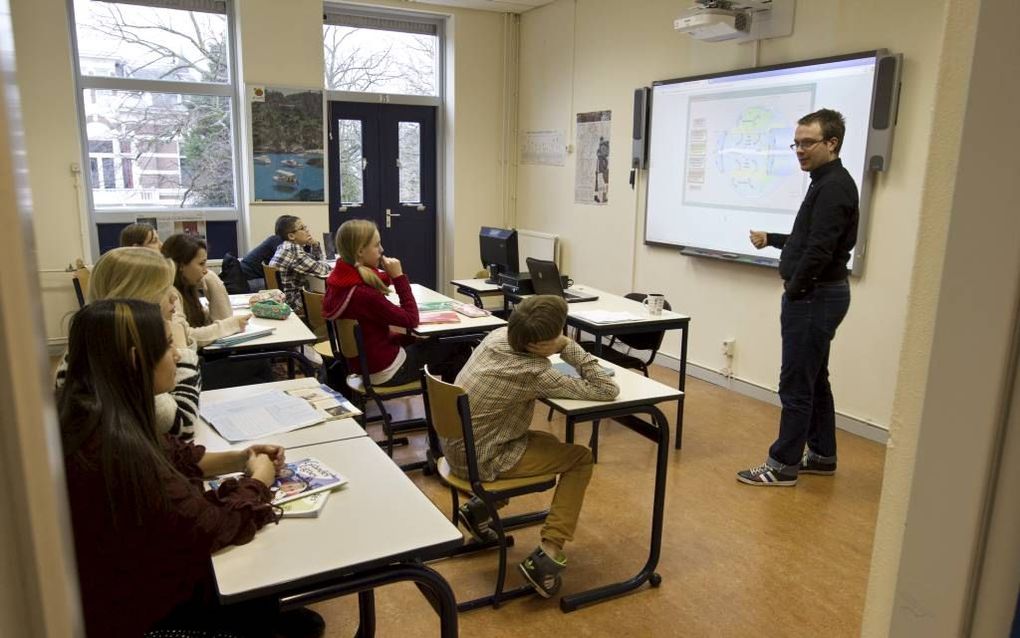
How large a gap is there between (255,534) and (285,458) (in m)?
0.39

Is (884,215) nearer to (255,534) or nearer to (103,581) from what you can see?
(255,534)

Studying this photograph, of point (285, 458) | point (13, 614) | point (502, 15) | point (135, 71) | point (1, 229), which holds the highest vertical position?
point (502, 15)

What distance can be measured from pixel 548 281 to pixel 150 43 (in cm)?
413

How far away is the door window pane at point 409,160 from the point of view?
736cm

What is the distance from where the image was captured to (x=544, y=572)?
8.25ft

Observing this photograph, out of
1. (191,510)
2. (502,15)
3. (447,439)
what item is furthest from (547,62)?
(191,510)

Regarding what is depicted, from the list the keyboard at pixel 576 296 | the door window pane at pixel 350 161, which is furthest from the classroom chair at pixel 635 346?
the door window pane at pixel 350 161

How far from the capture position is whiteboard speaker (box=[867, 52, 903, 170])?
3.81m

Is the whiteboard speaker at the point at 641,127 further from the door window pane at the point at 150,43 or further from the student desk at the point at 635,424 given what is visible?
the door window pane at the point at 150,43

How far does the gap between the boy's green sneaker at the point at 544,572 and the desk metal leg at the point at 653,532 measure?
0.23 ft

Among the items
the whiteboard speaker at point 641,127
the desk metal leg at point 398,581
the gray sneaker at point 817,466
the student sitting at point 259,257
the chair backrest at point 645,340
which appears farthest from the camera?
the whiteboard speaker at point 641,127

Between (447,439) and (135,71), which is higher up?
(135,71)

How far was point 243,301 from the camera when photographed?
427cm

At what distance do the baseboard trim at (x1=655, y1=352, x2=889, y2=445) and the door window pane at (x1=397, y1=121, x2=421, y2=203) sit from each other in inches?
127
